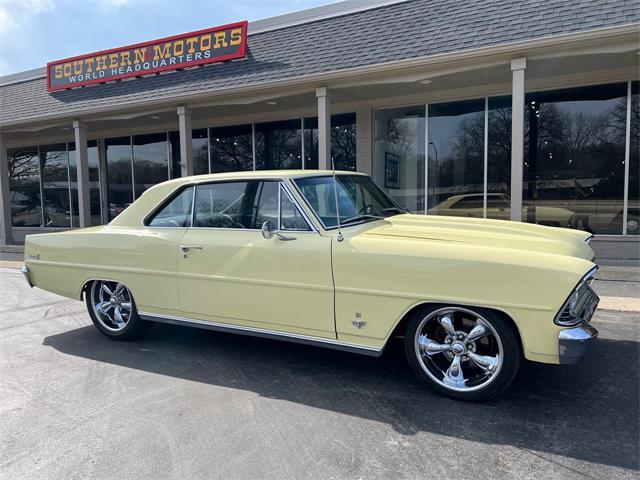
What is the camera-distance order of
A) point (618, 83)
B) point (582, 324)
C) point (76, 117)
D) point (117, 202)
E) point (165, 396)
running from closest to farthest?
point (582, 324)
point (165, 396)
point (618, 83)
point (76, 117)
point (117, 202)

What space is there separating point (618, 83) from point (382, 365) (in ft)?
27.1

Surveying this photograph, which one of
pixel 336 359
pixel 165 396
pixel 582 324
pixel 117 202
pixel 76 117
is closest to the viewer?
pixel 582 324

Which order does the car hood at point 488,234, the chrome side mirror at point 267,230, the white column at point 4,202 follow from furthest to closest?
the white column at point 4,202 < the chrome side mirror at point 267,230 < the car hood at point 488,234

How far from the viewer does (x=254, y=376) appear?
3963 mm

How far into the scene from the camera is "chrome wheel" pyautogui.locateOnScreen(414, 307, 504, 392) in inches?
131

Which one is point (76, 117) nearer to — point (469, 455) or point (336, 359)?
point (336, 359)

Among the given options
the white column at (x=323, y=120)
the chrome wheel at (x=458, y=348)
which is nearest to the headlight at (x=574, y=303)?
the chrome wheel at (x=458, y=348)

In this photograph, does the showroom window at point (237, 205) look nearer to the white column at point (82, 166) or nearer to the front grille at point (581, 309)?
the front grille at point (581, 309)

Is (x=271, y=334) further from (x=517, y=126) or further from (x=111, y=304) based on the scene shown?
(x=517, y=126)

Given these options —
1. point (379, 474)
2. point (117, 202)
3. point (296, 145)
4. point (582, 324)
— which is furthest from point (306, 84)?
point (117, 202)

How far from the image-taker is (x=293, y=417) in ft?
10.6

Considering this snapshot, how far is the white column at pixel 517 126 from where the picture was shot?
7527 millimetres

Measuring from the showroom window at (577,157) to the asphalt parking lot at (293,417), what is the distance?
5.62 m

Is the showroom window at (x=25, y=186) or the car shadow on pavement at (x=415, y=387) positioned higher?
the showroom window at (x=25, y=186)
